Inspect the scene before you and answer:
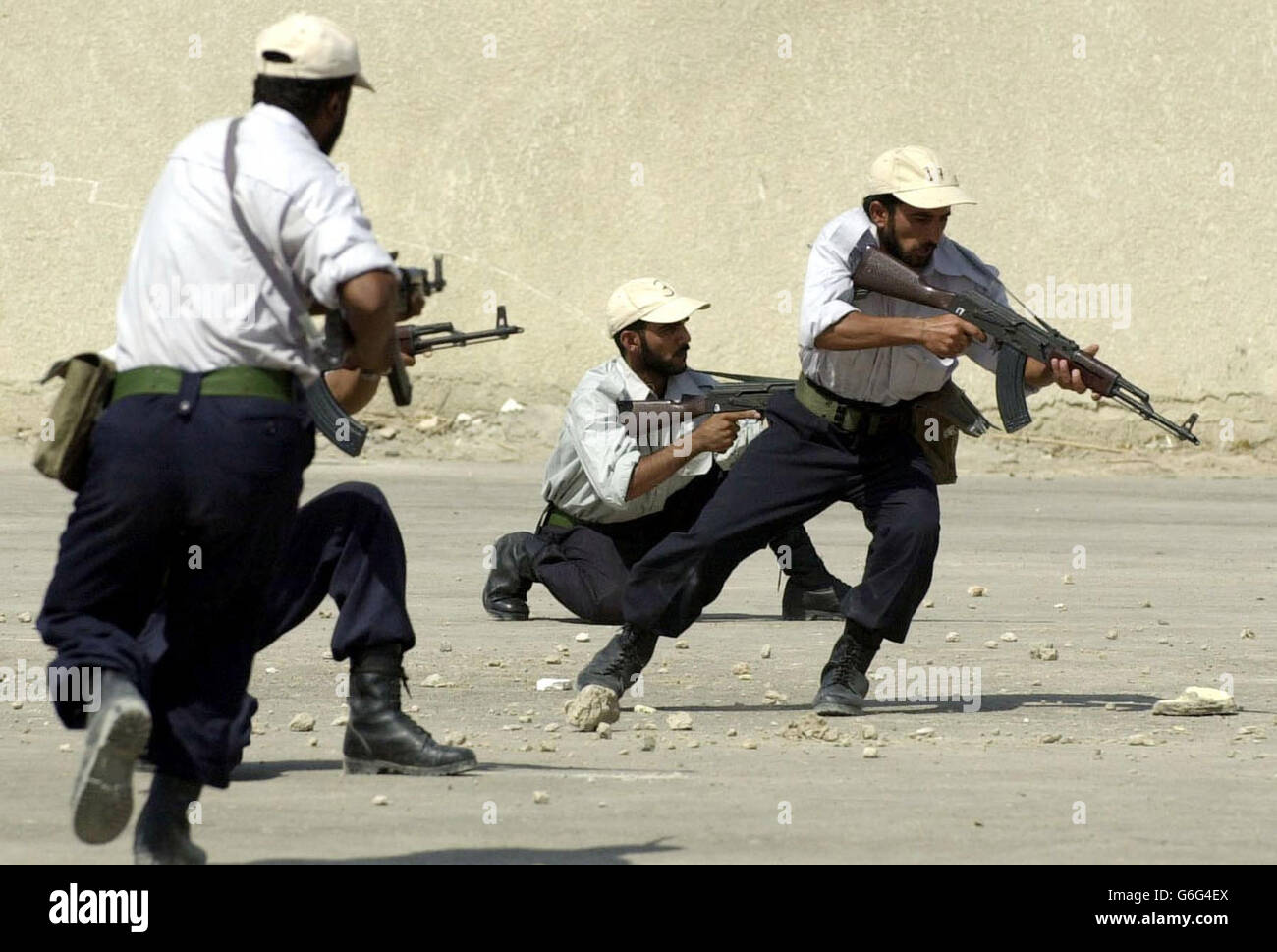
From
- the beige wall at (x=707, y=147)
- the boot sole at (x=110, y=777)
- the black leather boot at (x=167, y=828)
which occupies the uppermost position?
the beige wall at (x=707, y=147)

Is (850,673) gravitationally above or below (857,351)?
below

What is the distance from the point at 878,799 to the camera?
6.23m

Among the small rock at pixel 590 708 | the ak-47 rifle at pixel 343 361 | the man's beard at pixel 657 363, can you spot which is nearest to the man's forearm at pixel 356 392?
the ak-47 rifle at pixel 343 361

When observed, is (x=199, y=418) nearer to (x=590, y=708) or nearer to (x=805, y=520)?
(x=590, y=708)

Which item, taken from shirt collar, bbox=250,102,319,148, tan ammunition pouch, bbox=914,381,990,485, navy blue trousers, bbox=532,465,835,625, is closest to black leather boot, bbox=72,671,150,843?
shirt collar, bbox=250,102,319,148

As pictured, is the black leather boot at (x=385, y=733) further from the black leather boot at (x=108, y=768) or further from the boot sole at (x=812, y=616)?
the boot sole at (x=812, y=616)

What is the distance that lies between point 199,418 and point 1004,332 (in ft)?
13.4

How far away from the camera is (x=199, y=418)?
4723 millimetres

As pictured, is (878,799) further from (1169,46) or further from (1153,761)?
(1169,46)

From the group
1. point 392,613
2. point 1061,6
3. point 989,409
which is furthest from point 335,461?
point 392,613

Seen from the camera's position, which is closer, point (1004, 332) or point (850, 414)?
point (850, 414)

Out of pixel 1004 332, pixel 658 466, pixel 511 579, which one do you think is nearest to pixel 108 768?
pixel 1004 332

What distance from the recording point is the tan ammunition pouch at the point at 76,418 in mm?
4789

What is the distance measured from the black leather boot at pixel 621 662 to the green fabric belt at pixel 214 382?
3290mm
